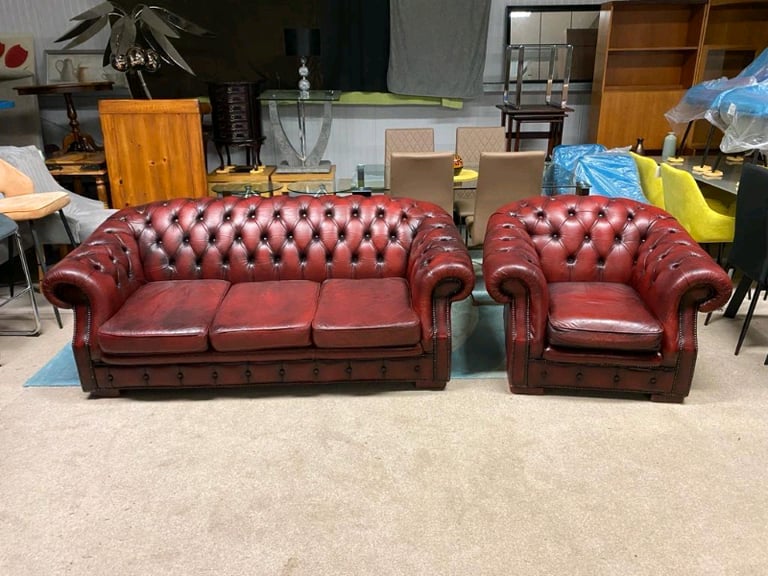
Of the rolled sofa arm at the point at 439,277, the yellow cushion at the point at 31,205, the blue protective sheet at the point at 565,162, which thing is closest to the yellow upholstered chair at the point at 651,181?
the blue protective sheet at the point at 565,162

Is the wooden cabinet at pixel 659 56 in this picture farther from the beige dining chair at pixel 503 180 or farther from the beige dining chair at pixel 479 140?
the beige dining chair at pixel 503 180

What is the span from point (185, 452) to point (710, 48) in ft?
19.1

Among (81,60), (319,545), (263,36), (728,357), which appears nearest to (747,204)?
(728,357)

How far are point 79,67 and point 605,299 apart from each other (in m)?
5.26

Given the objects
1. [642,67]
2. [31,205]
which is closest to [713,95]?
[642,67]

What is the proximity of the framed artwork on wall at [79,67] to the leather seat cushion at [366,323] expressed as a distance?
13.6ft

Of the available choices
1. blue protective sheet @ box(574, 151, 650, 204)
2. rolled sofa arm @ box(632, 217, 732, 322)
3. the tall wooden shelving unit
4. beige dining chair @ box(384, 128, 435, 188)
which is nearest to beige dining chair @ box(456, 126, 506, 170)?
beige dining chair @ box(384, 128, 435, 188)

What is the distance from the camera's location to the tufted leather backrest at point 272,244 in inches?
131

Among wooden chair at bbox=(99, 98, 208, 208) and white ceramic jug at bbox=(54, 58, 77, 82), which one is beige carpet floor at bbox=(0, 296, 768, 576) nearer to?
wooden chair at bbox=(99, 98, 208, 208)

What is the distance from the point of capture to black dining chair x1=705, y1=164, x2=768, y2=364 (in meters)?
3.17

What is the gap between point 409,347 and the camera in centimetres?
288

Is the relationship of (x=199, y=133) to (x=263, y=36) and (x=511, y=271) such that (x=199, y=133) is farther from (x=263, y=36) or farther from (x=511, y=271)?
(x=511, y=271)

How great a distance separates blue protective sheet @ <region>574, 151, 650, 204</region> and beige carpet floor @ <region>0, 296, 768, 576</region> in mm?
2158

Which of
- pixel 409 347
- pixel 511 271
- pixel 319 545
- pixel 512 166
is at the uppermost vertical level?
pixel 512 166
